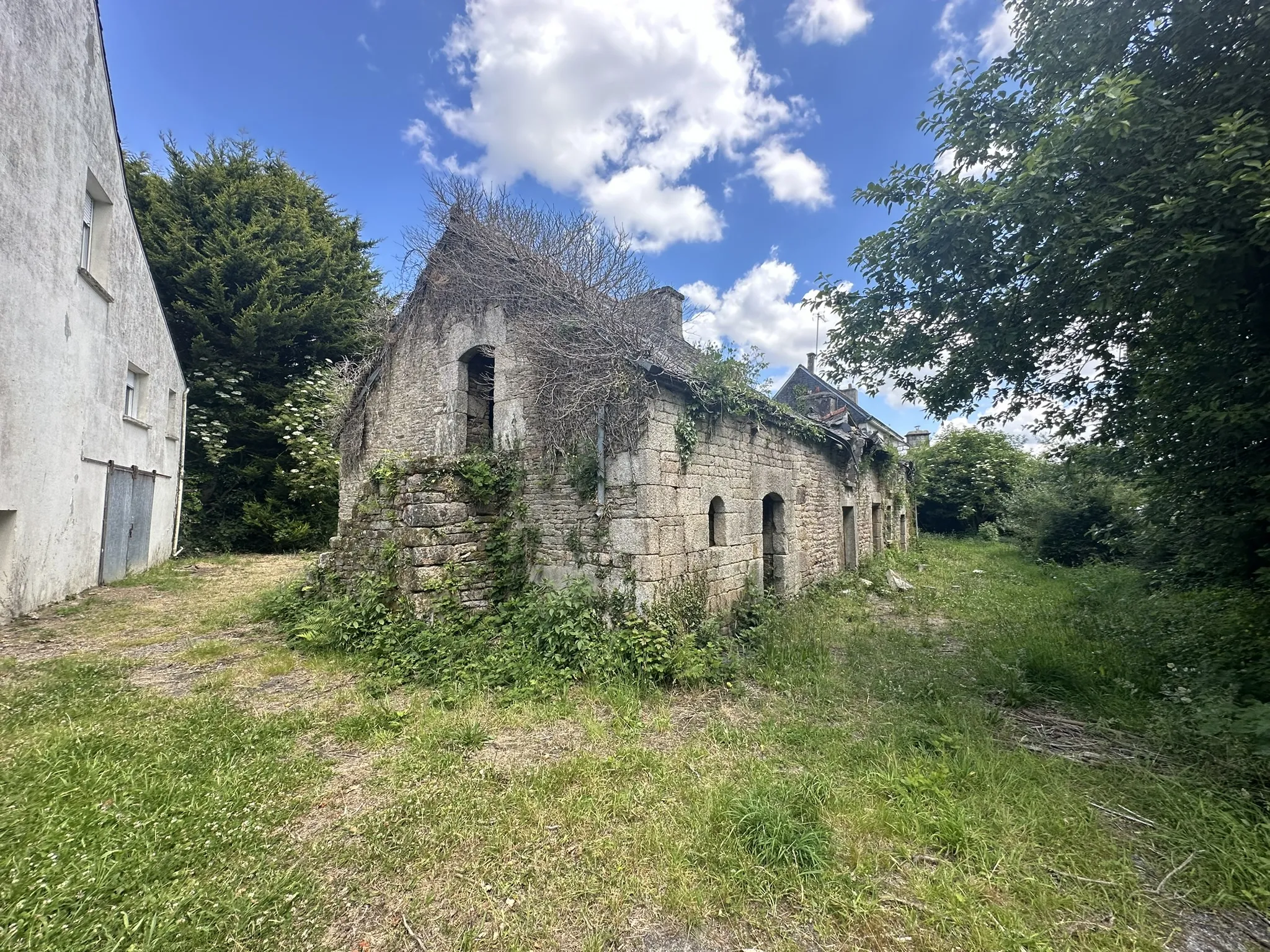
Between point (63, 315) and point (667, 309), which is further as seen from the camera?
point (667, 309)

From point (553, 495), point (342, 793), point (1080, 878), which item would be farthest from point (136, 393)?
point (1080, 878)

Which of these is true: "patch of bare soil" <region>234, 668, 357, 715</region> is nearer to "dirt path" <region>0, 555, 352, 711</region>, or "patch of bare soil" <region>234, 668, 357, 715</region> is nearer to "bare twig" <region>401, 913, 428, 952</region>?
"dirt path" <region>0, 555, 352, 711</region>

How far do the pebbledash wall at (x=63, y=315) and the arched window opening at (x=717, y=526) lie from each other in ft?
29.7

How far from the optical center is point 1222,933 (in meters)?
2.41

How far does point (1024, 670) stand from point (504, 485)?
20.5 ft

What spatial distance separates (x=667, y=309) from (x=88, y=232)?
10.1 metres

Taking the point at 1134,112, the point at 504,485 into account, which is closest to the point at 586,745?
the point at 504,485

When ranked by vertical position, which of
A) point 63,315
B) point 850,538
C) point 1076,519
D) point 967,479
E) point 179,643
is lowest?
point 179,643

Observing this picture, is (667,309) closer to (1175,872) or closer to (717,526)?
(717,526)

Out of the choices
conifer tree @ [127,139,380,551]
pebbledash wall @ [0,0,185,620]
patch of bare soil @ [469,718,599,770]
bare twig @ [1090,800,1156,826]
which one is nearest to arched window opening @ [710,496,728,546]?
patch of bare soil @ [469,718,599,770]

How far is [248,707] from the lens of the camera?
15.5 feet

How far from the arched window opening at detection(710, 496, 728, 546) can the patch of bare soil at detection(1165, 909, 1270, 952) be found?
5.27 metres

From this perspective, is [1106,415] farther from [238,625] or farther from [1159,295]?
[238,625]

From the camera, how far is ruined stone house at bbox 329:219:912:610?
6.13m
